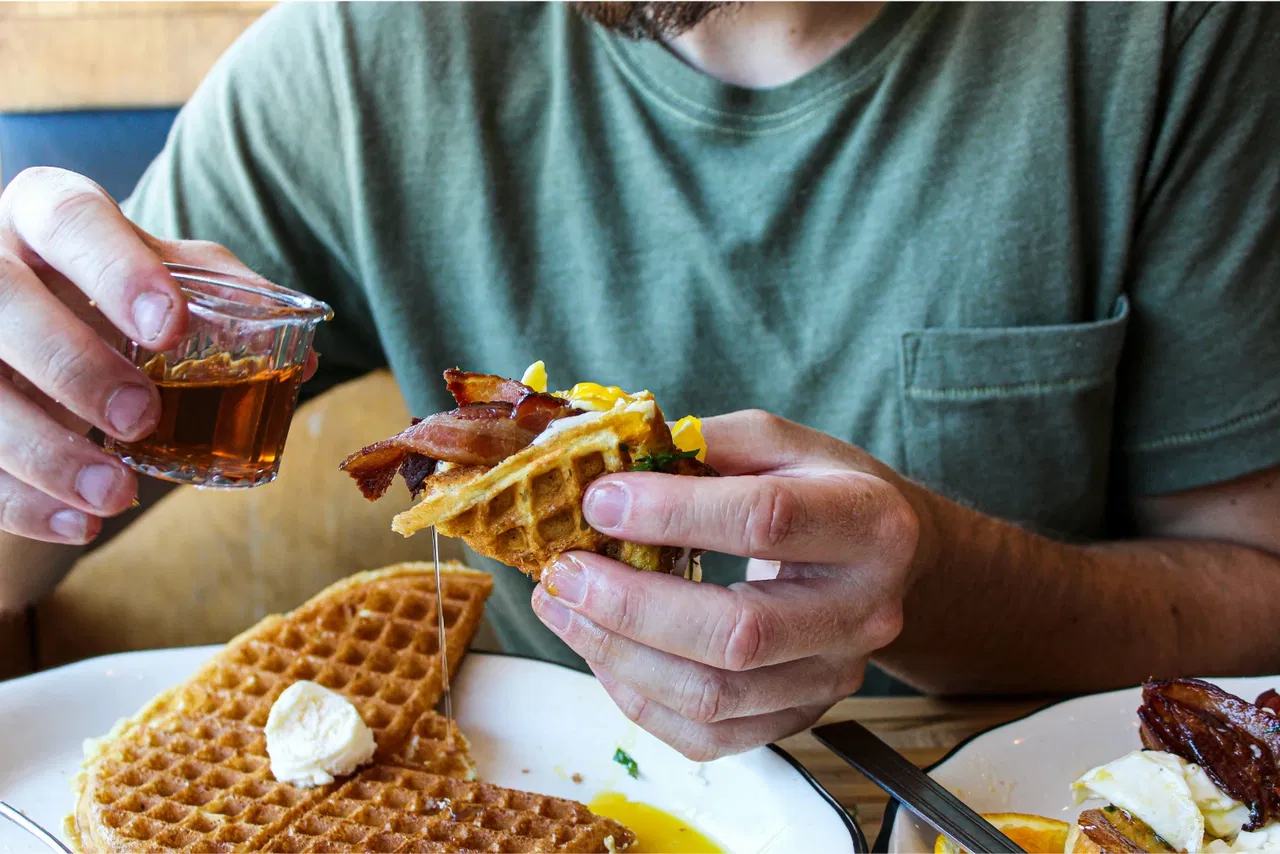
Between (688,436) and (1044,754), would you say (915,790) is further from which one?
(688,436)

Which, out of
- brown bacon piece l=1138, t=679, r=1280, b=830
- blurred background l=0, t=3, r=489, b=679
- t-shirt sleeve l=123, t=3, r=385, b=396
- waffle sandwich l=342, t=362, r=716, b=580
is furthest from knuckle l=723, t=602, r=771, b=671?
blurred background l=0, t=3, r=489, b=679

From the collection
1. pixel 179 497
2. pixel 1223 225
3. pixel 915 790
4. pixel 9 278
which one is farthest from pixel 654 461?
pixel 179 497

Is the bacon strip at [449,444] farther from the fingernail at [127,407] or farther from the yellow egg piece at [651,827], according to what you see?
→ the yellow egg piece at [651,827]

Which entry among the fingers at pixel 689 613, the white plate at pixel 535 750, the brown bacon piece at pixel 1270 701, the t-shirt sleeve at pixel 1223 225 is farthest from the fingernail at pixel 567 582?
the t-shirt sleeve at pixel 1223 225

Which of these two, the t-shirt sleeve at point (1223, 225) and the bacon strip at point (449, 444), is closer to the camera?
the bacon strip at point (449, 444)

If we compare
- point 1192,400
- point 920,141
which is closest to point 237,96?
point 920,141

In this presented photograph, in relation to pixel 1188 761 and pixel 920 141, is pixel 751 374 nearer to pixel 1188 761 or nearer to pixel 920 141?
pixel 920 141
